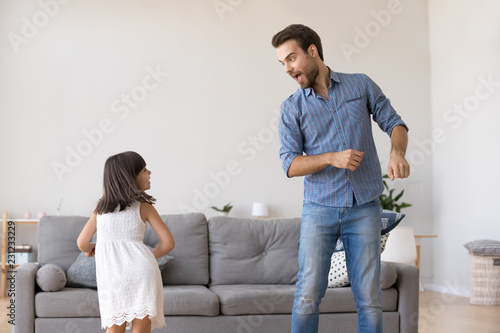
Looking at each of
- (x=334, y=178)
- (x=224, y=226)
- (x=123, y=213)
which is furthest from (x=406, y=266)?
(x=123, y=213)

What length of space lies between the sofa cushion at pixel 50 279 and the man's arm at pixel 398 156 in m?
1.89

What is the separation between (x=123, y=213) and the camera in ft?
7.79

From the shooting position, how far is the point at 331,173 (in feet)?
7.10

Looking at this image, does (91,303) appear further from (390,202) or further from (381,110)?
(390,202)

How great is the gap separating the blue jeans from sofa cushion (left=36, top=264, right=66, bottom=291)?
1500 mm

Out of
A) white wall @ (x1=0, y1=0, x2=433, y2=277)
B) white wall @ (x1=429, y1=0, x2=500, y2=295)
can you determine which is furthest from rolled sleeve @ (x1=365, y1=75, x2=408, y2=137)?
white wall @ (x1=0, y1=0, x2=433, y2=277)

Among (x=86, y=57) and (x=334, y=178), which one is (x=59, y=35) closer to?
(x=86, y=57)

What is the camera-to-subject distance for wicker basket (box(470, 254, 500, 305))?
214 inches

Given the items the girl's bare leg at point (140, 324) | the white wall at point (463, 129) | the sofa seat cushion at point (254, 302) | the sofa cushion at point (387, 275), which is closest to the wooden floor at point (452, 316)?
the white wall at point (463, 129)

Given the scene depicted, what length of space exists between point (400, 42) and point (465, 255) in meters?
2.54

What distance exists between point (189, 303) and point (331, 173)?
52.7 inches

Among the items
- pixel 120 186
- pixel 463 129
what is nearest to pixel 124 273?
pixel 120 186

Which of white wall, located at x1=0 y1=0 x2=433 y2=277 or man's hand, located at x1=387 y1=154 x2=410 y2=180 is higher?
white wall, located at x1=0 y1=0 x2=433 y2=277

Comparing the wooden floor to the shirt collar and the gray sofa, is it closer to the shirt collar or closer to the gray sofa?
the gray sofa
